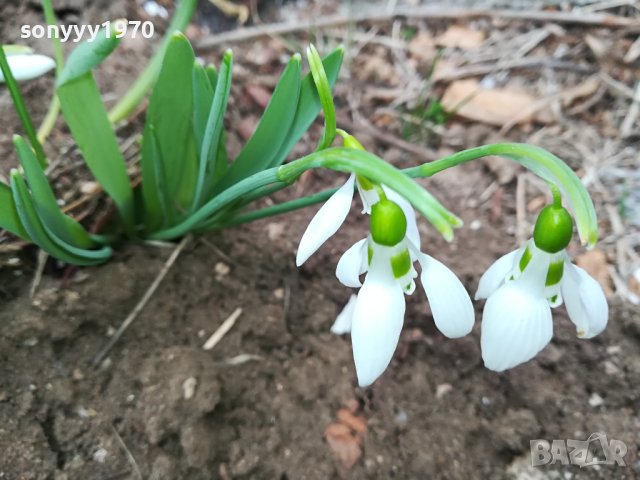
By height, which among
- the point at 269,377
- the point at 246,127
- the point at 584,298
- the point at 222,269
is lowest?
the point at 269,377

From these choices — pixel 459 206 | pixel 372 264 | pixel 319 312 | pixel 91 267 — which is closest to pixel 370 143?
pixel 459 206

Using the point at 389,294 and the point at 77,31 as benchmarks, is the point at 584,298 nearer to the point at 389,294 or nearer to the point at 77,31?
the point at 389,294

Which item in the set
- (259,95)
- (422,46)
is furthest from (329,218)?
(422,46)

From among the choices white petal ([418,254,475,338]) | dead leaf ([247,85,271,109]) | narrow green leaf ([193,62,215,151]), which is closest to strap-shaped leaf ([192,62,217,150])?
narrow green leaf ([193,62,215,151])

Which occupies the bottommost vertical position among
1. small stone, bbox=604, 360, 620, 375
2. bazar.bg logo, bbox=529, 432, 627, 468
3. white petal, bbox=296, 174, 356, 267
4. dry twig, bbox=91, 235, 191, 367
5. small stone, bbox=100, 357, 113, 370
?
bazar.bg logo, bbox=529, 432, 627, 468

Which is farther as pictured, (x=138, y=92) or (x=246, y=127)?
(x=246, y=127)

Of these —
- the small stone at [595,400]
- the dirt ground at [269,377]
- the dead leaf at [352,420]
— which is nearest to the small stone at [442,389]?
the dirt ground at [269,377]

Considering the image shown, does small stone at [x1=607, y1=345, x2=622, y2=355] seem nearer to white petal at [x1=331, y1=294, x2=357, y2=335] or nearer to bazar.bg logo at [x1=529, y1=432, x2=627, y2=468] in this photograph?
bazar.bg logo at [x1=529, y1=432, x2=627, y2=468]
